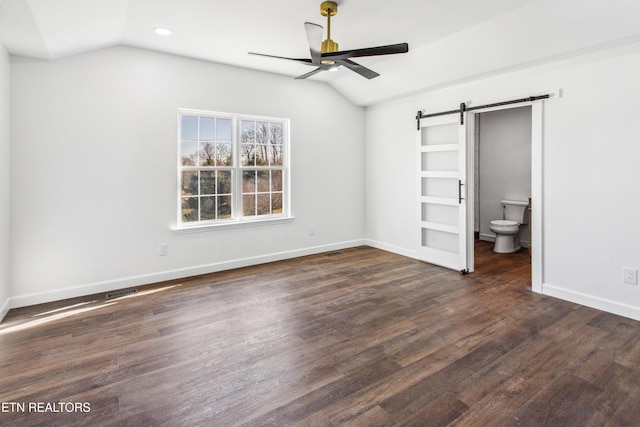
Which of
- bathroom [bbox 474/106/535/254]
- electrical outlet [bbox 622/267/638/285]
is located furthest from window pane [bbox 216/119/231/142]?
bathroom [bbox 474/106/535/254]

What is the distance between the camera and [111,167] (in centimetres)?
382

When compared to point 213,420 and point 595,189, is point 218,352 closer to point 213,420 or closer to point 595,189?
point 213,420

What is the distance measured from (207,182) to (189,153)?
430 millimetres

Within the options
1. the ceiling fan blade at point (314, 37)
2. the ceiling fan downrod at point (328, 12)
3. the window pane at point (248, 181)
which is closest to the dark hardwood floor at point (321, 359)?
the window pane at point (248, 181)

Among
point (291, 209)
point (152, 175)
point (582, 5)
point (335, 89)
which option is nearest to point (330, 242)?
point (291, 209)

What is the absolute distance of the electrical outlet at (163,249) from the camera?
4184 mm

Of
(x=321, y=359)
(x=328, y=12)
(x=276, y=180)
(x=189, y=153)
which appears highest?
Result: (x=328, y=12)

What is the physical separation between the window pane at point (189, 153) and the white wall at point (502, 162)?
5.22 metres

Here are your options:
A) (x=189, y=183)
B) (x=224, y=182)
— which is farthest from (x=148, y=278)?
(x=224, y=182)

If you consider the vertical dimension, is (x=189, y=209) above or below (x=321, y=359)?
above

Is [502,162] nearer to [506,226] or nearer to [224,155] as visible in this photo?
[506,226]

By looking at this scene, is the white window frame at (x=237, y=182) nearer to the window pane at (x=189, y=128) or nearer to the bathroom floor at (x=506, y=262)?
the window pane at (x=189, y=128)

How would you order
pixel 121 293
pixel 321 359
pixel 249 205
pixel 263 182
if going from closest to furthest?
pixel 321 359
pixel 121 293
pixel 249 205
pixel 263 182

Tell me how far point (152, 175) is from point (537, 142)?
4352mm
